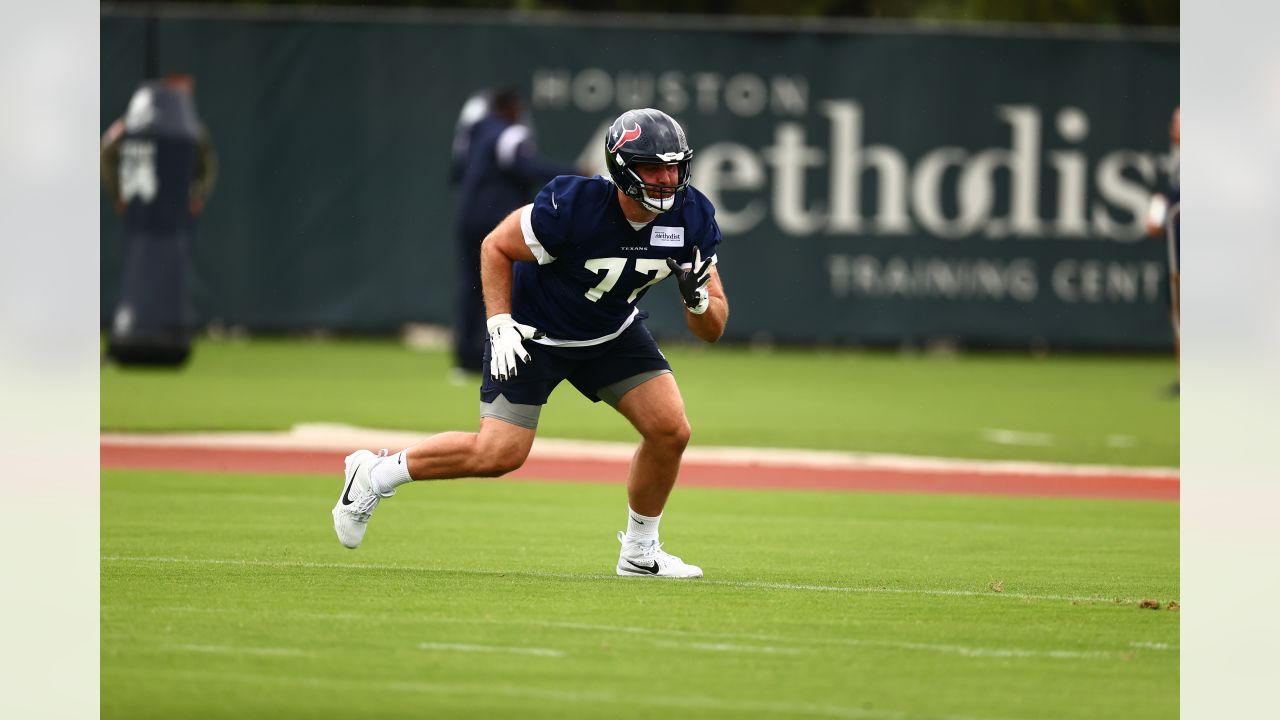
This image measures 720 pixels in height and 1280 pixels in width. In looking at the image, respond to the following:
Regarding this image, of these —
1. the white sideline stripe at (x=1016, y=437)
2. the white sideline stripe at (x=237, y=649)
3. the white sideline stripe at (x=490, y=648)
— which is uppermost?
the white sideline stripe at (x=1016, y=437)

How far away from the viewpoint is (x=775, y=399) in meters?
18.3

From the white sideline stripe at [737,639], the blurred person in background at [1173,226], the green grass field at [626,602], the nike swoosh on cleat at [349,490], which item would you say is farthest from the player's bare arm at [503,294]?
the blurred person in background at [1173,226]

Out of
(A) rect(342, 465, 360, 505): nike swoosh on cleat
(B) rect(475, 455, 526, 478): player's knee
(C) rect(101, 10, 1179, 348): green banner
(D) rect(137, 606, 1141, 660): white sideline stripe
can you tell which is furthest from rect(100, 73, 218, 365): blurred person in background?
(D) rect(137, 606, 1141, 660): white sideline stripe

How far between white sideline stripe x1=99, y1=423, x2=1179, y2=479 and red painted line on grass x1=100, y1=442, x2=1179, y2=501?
135 millimetres

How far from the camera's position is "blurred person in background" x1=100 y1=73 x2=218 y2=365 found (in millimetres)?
19609

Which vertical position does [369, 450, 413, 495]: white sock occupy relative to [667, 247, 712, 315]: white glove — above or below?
below

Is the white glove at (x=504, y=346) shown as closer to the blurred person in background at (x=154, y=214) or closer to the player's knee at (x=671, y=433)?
the player's knee at (x=671, y=433)

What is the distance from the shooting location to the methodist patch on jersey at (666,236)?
8070 mm

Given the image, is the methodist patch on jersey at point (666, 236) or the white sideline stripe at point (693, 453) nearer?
the methodist patch on jersey at point (666, 236)

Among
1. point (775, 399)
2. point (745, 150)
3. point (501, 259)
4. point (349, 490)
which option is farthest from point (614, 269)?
point (745, 150)

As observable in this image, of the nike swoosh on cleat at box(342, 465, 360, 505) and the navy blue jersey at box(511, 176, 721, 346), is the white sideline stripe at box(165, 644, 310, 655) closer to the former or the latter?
the nike swoosh on cleat at box(342, 465, 360, 505)

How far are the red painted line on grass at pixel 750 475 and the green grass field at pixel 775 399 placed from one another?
1120mm

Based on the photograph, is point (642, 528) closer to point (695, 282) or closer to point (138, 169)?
point (695, 282)

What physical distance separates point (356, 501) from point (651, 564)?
135 centimetres
